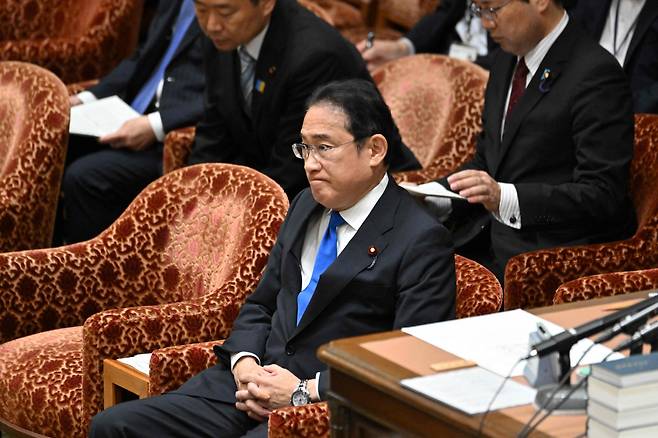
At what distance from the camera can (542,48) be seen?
392cm

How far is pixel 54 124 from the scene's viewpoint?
14.1 ft

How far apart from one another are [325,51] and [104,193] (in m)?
1.29

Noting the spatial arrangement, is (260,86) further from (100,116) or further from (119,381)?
(119,381)

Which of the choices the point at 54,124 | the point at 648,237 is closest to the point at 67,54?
the point at 54,124

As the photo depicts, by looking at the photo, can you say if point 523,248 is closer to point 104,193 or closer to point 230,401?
point 230,401

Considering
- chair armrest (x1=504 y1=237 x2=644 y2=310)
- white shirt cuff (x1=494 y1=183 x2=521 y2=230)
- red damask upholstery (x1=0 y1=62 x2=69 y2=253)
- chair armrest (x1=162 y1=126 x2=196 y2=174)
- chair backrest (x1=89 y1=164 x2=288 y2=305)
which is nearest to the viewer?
chair backrest (x1=89 y1=164 x2=288 y2=305)

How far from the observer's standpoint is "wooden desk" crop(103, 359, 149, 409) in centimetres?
324

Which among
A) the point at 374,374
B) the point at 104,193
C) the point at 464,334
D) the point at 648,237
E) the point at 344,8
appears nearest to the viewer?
the point at 374,374

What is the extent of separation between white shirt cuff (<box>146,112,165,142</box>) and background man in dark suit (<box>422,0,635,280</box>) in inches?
62.7

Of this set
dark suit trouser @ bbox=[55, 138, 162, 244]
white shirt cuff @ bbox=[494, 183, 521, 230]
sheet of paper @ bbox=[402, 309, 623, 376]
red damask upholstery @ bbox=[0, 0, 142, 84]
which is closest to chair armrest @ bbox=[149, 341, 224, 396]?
sheet of paper @ bbox=[402, 309, 623, 376]

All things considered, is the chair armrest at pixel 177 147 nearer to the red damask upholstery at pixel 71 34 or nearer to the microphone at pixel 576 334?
the red damask upholstery at pixel 71 34

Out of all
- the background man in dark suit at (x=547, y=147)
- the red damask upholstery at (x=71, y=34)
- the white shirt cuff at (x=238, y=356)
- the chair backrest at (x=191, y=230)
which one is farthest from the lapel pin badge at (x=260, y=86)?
the red damask upholstery at (x=71, y=34)

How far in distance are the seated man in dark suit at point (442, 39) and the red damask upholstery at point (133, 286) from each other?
2.19 m

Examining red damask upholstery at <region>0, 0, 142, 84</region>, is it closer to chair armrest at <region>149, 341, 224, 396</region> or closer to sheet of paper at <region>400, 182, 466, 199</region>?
sheet of paper at <region>400, 182, 466, 199</region>
